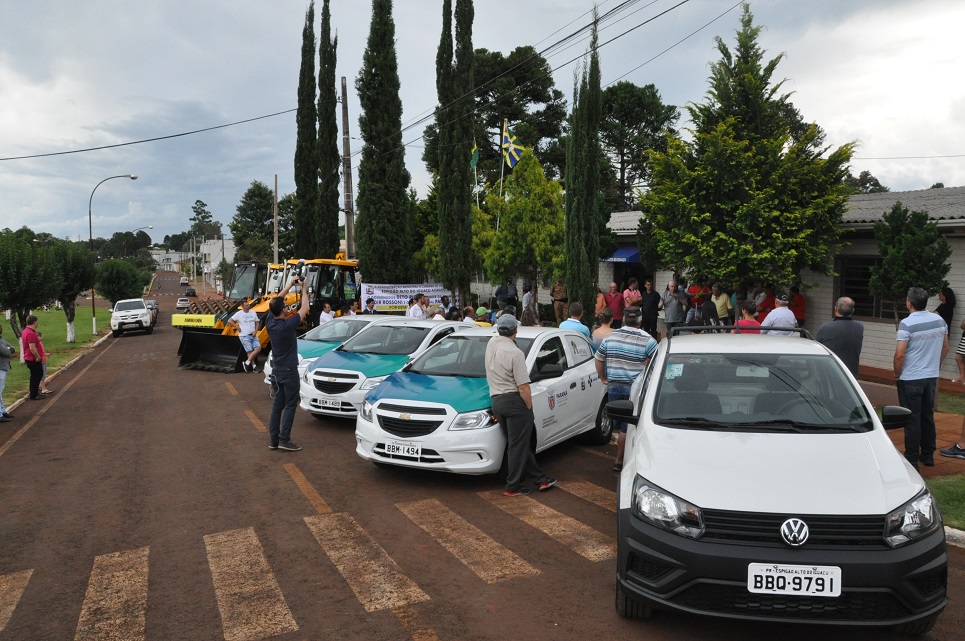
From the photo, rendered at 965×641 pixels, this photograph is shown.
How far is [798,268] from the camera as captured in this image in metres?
14.8

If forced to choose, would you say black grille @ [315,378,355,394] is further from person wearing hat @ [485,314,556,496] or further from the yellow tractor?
the yellow tractor

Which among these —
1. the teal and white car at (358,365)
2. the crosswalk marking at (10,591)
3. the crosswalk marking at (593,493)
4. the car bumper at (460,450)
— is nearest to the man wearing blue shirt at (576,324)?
the teal and white car at (358,365)

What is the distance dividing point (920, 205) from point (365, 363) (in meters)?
12.8

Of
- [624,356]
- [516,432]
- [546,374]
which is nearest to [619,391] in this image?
[624,356]

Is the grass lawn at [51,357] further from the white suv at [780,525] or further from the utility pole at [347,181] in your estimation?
the white suv at [780,525]

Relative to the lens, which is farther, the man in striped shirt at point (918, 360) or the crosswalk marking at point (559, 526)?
the man in striped shirt at point (918, 360)

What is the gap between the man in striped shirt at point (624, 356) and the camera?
25.2 feet

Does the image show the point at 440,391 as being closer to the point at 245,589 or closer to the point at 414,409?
the point at 414,409

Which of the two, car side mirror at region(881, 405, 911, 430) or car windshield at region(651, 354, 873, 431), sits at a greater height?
car windshield at region(651, 354, 873, 431)

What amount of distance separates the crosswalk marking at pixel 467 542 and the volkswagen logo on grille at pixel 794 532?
207 cm

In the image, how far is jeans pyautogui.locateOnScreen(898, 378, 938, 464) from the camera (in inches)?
307

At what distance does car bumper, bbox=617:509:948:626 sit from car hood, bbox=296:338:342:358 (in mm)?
9451

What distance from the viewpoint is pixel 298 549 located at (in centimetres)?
583

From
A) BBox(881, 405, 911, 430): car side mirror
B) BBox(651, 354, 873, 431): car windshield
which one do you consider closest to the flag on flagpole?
BBox(651, 354, 873, 431): car windshield
